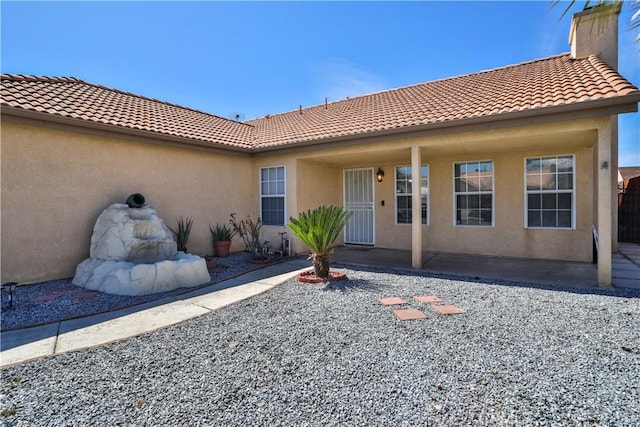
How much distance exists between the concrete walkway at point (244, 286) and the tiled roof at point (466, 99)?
3.54 meters

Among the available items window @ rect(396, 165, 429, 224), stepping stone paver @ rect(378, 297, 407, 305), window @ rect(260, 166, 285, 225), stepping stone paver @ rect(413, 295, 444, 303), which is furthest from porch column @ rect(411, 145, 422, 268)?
window @ rect(260, 166, 285, 225)

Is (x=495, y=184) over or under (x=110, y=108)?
under

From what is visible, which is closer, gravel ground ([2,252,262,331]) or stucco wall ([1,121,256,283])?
gravel ground ([2,252,262,331])

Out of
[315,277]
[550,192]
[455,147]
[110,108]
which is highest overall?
[110,108]

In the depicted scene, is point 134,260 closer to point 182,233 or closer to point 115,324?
point 182,233

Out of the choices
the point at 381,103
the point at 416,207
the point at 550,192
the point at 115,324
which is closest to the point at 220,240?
the point at 115,324

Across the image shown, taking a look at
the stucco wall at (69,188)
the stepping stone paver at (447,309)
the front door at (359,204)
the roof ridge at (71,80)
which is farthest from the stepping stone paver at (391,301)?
the roof ridge at (71,80)

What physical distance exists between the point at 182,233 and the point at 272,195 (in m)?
3.18

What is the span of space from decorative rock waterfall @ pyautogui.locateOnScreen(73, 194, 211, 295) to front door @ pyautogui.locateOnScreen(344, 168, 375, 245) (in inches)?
247

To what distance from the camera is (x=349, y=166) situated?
11.8 m

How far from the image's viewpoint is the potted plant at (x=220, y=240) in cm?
971

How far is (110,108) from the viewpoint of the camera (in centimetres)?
874

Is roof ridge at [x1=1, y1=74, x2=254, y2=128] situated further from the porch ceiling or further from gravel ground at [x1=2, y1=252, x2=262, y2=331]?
the porch ceiling

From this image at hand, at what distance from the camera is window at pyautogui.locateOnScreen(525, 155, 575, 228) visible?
8.59 meters
